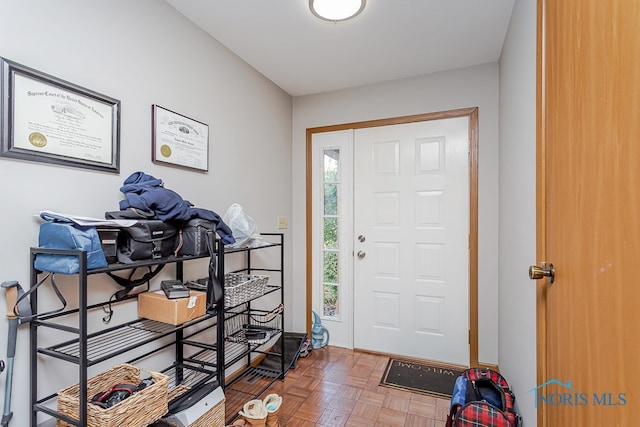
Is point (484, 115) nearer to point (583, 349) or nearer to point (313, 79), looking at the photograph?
point (313, 79)

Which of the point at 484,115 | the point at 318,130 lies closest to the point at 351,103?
the point at 318,130

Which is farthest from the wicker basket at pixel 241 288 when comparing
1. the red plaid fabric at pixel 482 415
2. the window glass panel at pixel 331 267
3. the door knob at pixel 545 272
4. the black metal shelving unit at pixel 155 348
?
the door knob at pixel 545 272

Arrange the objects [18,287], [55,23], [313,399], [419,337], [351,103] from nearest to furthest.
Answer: [18,287]
[55,23]
[313,399]
[419,337]
[351,103]

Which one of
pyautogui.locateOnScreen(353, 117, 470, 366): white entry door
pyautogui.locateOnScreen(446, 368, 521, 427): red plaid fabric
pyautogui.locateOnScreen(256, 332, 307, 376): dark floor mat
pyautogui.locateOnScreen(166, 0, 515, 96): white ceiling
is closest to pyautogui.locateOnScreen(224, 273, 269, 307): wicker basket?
pyautogui.locateOnScreen(256, 332, 307, 376): dark floor mat

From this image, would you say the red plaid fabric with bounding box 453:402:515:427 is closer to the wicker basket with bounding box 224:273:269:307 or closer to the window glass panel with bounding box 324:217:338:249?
the wicker basket with bounding box 224:273:269:307

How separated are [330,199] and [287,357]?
1.47m

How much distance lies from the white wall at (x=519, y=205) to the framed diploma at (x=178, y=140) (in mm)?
1826

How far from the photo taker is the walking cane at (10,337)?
3.53ft

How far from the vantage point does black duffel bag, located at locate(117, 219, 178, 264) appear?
131cm

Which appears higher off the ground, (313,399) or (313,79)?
(313,79)

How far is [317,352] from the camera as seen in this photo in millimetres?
2871

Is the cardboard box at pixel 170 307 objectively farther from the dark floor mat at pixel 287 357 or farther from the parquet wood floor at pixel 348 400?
the dark floor mat at pixel 287 357

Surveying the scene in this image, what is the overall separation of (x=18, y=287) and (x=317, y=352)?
7.47 ft

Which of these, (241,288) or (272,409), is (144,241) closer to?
(241,288)
